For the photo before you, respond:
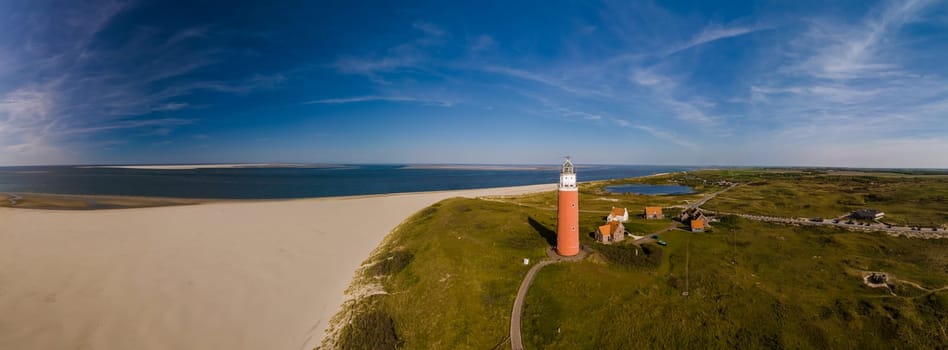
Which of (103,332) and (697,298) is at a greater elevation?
(697,298)

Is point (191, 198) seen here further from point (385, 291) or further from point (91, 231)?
point (385, 291)

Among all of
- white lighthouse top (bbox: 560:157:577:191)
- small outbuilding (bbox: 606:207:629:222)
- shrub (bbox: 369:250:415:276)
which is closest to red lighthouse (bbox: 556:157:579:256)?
white lighthouse top (bbox: 560:157:577:191)

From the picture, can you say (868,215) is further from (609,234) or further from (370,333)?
(370,333)

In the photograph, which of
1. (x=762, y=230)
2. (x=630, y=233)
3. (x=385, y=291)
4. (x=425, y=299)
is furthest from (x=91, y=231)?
(x=762, y=230)

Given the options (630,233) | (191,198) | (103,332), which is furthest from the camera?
(191,198)

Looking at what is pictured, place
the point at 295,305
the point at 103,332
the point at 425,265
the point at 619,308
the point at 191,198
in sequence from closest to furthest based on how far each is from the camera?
the point at 619,308 → the point at 103,332 → the point at 295,305 → the point at 425,265 → the point at 191,198

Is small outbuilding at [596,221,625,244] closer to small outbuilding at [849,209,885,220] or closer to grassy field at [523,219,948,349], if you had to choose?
grassy field at [523,219,948,349]
